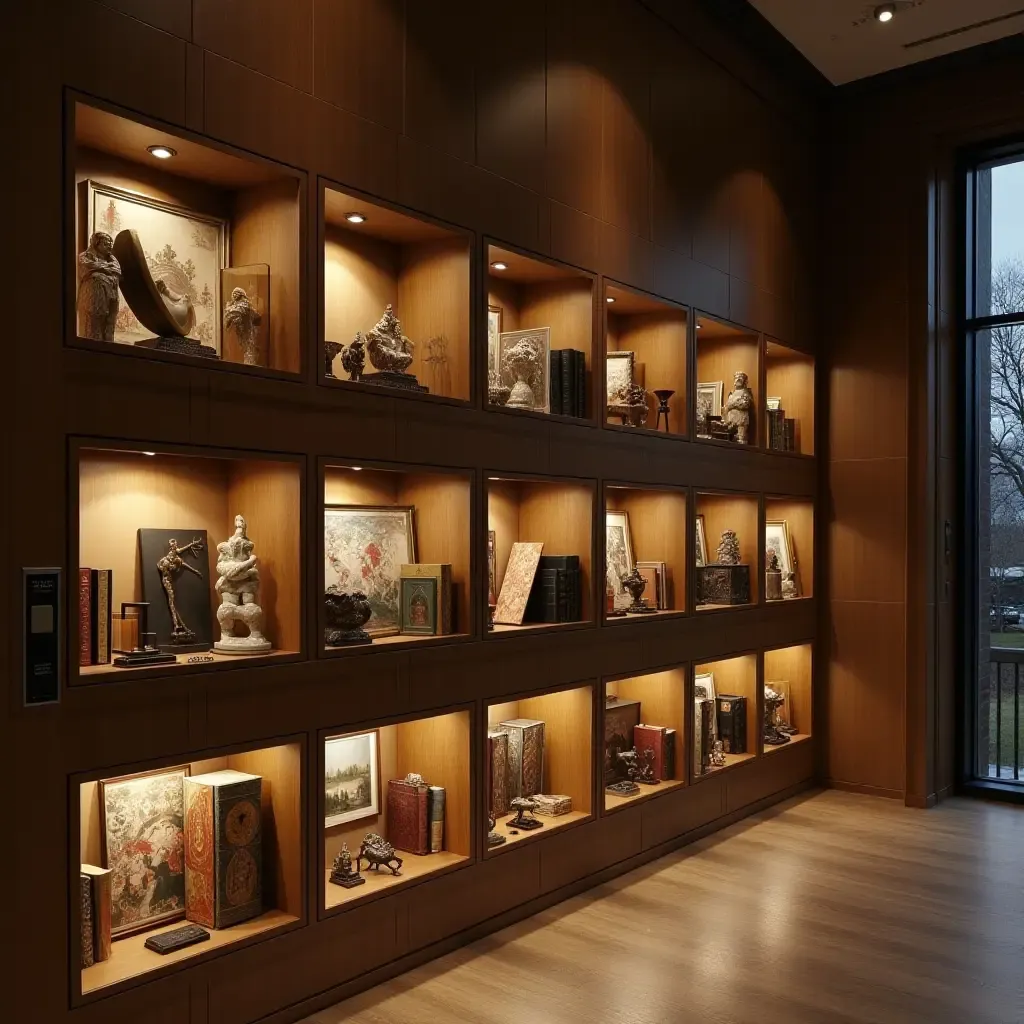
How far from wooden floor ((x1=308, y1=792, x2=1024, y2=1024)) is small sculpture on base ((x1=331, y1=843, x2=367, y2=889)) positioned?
32 centimetres

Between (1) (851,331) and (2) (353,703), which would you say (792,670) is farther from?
(2) (353,703)

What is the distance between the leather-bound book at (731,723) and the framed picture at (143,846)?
302 cm

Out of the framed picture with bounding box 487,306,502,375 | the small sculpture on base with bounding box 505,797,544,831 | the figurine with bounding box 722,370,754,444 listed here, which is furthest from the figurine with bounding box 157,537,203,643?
the figurine with bounding box 722,370,754,444

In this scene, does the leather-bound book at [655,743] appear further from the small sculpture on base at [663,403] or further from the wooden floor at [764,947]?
the small sculpture on base at [663,403]

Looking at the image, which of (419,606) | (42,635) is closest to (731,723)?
(419,606)

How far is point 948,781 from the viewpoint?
5578 millimetres

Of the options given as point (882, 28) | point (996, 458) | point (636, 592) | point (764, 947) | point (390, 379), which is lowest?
point (764, 947)

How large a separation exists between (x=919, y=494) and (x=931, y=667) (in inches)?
36.9

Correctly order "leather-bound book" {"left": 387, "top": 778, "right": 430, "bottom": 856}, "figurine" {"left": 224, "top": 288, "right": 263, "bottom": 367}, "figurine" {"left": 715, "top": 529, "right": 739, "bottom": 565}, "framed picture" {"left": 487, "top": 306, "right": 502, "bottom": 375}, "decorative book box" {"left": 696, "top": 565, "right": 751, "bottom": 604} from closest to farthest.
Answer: "figurine" {"left": 224, "top": 288, "right": 263, "bottom": 367} → "leather-bound book" {"left": 387, "top": 778, "right": 430, "bottom": 856} → "framed picture" {"left": 487, "top": 306, "right": 502, "bottom": 375} → "decorative book box" {"left": 696, "top": 565, "right": 751, "bottom": 604} → "figurine" {"left": 715, "top": 529, "right": 739, "bottom": 565}

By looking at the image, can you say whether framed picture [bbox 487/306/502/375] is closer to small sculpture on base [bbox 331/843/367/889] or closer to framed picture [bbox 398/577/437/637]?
framed picture [bbox 398/577/437/637]

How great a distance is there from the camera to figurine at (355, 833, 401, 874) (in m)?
3.21

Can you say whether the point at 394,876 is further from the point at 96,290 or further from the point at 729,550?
the point at 729,550

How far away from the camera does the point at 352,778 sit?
11.1 feet

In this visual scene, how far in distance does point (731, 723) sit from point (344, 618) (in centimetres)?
272
